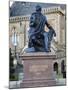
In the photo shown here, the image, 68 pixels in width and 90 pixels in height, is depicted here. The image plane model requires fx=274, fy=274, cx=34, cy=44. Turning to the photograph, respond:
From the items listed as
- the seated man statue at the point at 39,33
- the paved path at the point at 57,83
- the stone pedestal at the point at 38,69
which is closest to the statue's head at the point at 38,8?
the seated man statue at the point at 39,33

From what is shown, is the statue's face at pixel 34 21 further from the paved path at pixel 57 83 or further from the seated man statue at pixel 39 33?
the paved path at pixel 57 83

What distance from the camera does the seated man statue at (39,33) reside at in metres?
3.40

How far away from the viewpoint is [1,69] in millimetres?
3307

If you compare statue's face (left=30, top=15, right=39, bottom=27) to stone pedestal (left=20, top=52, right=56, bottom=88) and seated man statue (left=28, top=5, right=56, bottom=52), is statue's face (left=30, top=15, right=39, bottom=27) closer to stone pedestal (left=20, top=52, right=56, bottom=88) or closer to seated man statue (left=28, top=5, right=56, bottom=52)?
seated man statue (left=28, top=5, right=56, bottom=52)

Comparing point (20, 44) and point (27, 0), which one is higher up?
point (27, 0)

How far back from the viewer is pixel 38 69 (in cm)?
342

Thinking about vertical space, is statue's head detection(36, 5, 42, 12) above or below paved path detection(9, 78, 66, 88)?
above

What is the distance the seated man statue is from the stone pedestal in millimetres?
88

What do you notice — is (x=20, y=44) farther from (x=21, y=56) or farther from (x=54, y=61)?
(x=54, y=61)

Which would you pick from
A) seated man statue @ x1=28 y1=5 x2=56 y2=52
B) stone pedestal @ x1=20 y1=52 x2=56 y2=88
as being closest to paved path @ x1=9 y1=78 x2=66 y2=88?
stone pedestal @ x1=20 y1=52 x2=56 y2=88

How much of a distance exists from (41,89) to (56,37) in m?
0.68

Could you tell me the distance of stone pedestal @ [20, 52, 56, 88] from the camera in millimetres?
3383

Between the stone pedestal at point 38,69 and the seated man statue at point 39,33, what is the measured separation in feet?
0.29

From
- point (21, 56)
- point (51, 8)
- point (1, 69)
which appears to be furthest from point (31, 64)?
point (51, 8)
